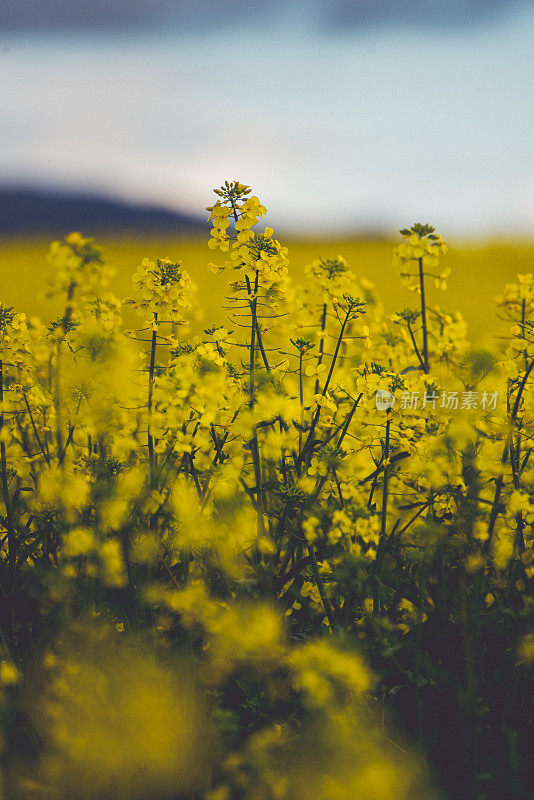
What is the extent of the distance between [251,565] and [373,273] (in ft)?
60.5

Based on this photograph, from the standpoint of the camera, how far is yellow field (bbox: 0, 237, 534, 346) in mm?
12102

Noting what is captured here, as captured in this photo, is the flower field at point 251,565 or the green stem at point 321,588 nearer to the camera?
the flower field at point 251,565

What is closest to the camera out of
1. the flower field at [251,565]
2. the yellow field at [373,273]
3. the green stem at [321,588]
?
the flower field at [251,565]

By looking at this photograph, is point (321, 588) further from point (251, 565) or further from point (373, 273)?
point (373, 273)

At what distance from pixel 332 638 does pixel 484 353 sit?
4.65 feet

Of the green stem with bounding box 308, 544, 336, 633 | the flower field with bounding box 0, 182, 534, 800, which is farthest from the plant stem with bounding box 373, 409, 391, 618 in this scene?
the green stem with bounding box 308, 544, 336, 633

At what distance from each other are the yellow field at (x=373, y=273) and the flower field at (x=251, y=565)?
614 millimetres

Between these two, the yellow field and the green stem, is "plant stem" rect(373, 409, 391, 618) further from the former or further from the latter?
the yellow field

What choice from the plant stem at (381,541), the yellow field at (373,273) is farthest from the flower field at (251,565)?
the yellow field at (373,273)

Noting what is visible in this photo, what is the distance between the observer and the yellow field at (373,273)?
12102mm

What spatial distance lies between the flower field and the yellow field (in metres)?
0.61

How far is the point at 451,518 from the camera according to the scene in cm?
262

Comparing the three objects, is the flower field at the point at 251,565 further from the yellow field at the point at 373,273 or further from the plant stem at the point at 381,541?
the yellow field at the point at 373,273

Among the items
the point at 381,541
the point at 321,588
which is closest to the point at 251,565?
the point at 321,588
